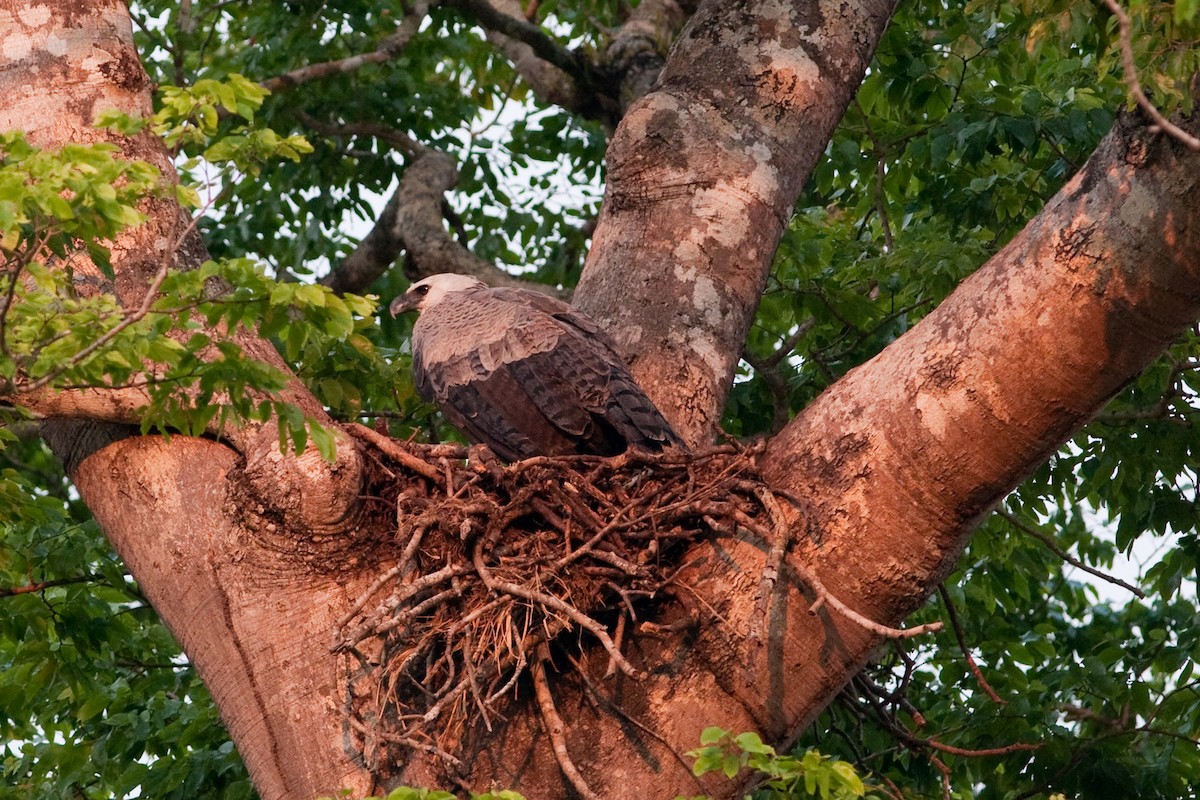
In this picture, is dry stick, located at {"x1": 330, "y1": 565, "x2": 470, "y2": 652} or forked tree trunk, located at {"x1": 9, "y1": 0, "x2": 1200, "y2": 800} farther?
dry stick, located at {"x1": 330, "y1": 565, "x2": 470, "y2": 652}

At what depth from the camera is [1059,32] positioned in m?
3.24

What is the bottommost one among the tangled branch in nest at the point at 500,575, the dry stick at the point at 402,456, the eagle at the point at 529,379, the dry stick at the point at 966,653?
the dry stick at the point at 966,653

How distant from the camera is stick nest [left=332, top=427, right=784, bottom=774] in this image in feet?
11.1

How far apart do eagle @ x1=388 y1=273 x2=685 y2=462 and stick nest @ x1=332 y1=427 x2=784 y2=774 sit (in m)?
0.58

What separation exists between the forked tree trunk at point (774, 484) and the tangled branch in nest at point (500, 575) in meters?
0.09

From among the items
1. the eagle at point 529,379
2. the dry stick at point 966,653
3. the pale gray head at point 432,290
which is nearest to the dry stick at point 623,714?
the dry stick at point 966,653

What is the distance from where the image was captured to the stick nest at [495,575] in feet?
11.1

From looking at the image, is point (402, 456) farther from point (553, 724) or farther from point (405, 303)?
point (405, 303)

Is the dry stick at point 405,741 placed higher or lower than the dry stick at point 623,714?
higher

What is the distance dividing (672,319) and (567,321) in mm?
371

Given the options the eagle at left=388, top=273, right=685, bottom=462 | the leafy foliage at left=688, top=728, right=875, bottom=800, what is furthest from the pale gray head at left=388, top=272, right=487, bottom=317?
the leafy foliage at left=688, top=728, right=875, bottom=800

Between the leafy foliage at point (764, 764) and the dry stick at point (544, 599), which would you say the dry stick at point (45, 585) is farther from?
the leafy foliage at point (764, 764)

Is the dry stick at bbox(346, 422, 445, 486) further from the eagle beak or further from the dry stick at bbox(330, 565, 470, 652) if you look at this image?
the eagle beak

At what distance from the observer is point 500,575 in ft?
11.7
